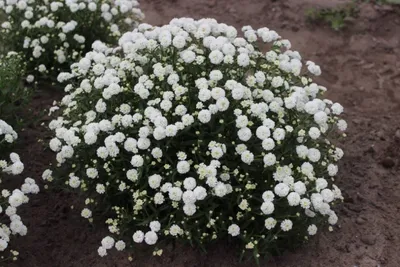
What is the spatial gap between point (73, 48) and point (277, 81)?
2151mm

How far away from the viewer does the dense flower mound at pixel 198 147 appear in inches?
146

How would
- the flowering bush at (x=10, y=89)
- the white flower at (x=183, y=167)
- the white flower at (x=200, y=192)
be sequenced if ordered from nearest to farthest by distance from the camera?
the white flower at (x=200, y=192) → the white flower at (x=183, y=167) → the flowering bush at (x=10, y=89)

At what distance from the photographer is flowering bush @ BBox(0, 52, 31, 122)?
4.40m

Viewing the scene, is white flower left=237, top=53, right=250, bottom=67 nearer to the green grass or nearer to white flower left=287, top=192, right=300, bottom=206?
white flower left=287, top=192, right=300, bottom=206

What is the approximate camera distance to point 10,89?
445 cm

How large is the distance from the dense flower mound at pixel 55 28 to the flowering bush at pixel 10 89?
529mm

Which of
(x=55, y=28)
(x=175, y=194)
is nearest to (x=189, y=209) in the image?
(x=175, y=194)

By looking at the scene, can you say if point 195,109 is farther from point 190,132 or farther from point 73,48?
point 73,48

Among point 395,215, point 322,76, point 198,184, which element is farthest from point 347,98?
point 198,184

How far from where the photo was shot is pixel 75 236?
430 cm

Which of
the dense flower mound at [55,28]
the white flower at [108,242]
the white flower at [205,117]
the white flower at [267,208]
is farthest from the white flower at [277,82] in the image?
the dense flower mound at [55,28]

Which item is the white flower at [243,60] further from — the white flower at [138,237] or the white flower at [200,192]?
the white flower at [138,237]

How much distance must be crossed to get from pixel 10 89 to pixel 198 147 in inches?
63.6

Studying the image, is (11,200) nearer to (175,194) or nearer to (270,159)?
(175,194)
